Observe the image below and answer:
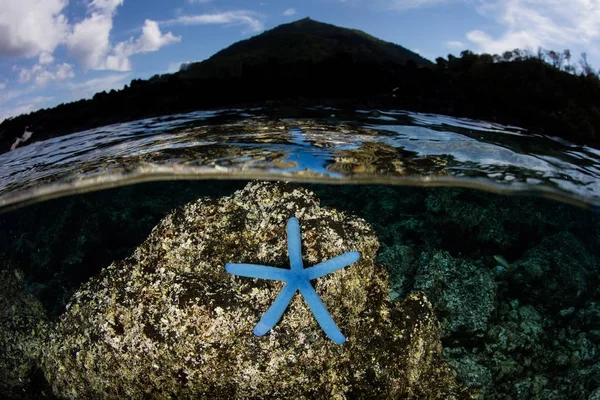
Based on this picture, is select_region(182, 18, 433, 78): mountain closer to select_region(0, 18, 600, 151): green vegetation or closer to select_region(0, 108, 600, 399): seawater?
select_region(0, 18, 600, 151): green vegetation

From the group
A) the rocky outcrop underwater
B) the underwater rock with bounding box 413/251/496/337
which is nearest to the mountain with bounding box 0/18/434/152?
the rocky outcrop underwater

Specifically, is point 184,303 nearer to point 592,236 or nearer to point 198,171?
point 198,171

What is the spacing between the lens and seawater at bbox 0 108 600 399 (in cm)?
654

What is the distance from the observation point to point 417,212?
10477 mm

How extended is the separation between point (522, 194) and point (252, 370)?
8.19m

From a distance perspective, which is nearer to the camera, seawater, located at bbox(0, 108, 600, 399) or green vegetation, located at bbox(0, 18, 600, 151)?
seawater, located at bbox(0, 108, 600, 399)

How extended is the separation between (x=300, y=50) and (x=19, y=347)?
34.6ft

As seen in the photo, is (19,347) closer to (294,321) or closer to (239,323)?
(239,323)

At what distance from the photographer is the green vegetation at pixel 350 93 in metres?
9.08

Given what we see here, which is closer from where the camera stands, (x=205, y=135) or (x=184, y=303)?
(x=184, y=303)

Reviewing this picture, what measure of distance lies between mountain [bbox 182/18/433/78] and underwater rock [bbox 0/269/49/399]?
23.1ft

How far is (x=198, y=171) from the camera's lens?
8469mm

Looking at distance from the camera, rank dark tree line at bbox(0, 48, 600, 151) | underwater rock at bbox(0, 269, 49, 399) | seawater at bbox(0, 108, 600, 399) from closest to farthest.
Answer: underwater rock at bbox(0, 269, 49, 399), seawater at bbox(0, 108, 600, 399), dark tree line at bbox(0, 48, 600, 151)

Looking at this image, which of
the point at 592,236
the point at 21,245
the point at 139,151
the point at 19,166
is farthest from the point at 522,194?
the point at 21,245
